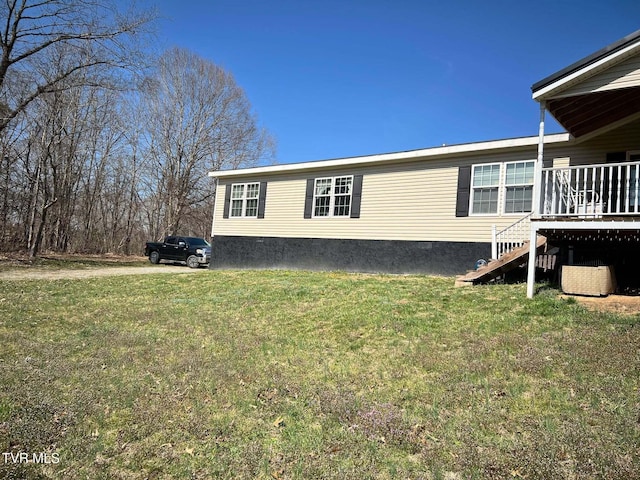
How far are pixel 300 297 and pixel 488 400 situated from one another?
15.6ft

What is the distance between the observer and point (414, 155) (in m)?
11.5

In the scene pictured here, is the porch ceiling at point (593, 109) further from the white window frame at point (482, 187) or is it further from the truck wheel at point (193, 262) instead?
the truck wheel at point (193, 262)

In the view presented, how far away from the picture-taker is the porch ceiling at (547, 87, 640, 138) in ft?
24.7

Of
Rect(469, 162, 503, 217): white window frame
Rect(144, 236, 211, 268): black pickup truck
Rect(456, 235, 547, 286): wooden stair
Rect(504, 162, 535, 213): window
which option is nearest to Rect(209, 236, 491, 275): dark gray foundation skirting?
Rect(469, 162, 503, 217): white window frame

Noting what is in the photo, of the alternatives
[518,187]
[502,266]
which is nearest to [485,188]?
[518,187]

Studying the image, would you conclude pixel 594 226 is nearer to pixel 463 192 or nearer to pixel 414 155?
pixel 463 192

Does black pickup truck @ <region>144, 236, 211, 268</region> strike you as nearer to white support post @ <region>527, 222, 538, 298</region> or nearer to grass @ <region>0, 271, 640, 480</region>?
grass @ <region>0, 271, 640, 480</region>

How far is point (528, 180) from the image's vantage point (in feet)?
32.4

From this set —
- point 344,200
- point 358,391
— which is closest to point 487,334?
point 358,391

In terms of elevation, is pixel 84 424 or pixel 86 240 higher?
pixel 86 240

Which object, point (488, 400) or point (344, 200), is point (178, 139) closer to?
point (344, 200)

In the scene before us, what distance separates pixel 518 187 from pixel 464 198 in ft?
4.19

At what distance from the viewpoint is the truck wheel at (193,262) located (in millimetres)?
18547

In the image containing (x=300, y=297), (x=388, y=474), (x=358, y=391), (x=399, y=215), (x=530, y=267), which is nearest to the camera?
(x=388, y=474)
